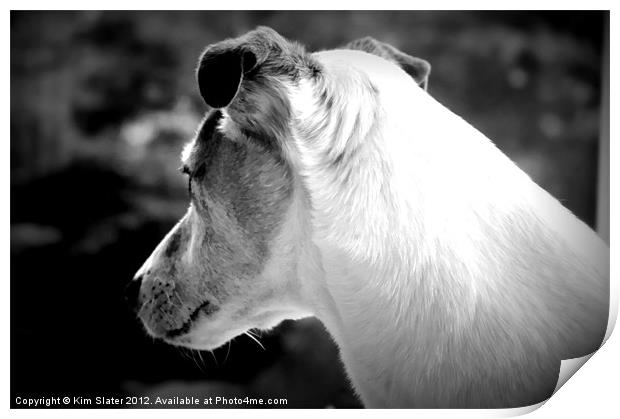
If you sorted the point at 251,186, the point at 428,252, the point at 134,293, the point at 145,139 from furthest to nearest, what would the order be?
the point at 145,139 < the point at 134,293 < the point at 251,186 < the point at 428,252

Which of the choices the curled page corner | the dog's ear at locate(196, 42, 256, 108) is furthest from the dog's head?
the curled page corner

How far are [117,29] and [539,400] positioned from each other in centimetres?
154

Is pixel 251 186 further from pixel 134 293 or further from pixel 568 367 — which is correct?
pixel 568 367

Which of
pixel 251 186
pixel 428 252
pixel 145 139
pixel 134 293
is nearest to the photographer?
pixel 428 252

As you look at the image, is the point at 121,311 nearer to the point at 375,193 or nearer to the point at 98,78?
the point at 98,78

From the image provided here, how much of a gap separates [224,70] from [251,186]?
0.89ft

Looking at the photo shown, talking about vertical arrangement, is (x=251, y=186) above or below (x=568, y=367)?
above

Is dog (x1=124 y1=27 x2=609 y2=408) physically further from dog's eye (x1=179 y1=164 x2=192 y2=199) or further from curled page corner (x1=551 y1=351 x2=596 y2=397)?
dog's eye (x1=179 y1=164 x2=192 y2=199)

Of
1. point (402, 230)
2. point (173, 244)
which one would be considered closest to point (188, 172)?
point (173, 244)

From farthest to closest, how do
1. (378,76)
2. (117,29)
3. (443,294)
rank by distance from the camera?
(117,29), (378,76), (443,294)

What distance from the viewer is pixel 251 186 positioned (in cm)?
153

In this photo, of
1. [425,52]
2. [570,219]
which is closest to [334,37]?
[425,52]

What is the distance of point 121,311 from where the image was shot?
6.63ft

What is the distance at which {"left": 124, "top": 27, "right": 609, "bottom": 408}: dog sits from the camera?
1393mm
